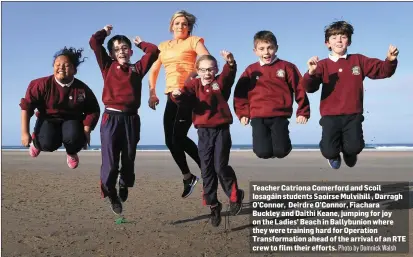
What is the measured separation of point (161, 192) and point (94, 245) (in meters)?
7.45

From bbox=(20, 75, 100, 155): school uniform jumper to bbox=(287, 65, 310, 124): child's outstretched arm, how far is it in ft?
9.99

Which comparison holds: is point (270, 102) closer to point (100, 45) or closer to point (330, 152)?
point (330, 152)

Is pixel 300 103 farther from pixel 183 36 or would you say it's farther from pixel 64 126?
pixel 64 126

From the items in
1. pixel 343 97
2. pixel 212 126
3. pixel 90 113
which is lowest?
pixel 212 126

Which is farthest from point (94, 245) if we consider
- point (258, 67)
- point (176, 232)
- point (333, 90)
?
point (333, 90)

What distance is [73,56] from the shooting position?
7.41 metres

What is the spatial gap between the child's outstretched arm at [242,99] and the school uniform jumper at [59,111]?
2.18 metres

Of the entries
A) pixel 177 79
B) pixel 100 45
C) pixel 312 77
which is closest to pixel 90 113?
pixel 100 45

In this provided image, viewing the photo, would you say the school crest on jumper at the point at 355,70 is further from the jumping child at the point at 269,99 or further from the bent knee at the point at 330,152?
the bent knee at the point at 330,152

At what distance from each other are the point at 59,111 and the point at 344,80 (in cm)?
435

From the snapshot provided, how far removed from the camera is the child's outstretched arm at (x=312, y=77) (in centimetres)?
661

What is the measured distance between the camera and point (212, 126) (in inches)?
320

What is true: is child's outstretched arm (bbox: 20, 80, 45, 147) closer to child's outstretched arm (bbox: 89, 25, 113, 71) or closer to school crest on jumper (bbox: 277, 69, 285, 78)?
child's outstretched arm (bbox: 89, 25, 113, 71)

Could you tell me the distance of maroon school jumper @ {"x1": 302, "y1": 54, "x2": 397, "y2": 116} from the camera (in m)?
6.96
